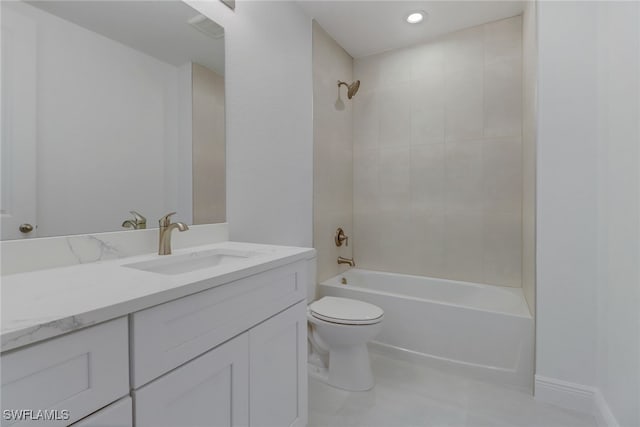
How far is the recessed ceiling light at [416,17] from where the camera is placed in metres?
2.20

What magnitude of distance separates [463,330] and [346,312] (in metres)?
0.76

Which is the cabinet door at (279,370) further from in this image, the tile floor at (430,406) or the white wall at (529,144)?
the white wall at (529,144)

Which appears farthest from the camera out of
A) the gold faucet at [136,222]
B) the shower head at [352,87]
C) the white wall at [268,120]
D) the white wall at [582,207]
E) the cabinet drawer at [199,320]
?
the shower head at [352,87]

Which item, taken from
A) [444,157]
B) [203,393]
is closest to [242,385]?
[203,393]

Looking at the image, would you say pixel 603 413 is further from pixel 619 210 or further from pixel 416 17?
pixel 416 17

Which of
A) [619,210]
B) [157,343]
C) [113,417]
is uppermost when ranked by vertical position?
[619,210]

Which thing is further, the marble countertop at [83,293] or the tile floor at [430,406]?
the tile floor at [430,406]

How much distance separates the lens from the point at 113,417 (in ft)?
2.06

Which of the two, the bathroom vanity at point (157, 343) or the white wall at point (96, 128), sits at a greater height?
the white wall at point (96, 128)

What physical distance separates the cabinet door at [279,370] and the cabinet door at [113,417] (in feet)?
1.26

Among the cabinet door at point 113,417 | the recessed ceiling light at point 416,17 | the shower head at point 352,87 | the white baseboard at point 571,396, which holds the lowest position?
the white baseboard at point 571,396

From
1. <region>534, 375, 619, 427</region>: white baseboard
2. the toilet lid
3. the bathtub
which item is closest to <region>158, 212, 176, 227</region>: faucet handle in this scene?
the toilet lid

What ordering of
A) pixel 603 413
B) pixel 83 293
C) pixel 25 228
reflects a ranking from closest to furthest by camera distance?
pixel 83 293
pixel 25 228
pixel 603 413

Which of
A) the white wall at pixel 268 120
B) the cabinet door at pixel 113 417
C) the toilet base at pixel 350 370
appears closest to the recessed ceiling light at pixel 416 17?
the white wall at pixel 268 120
